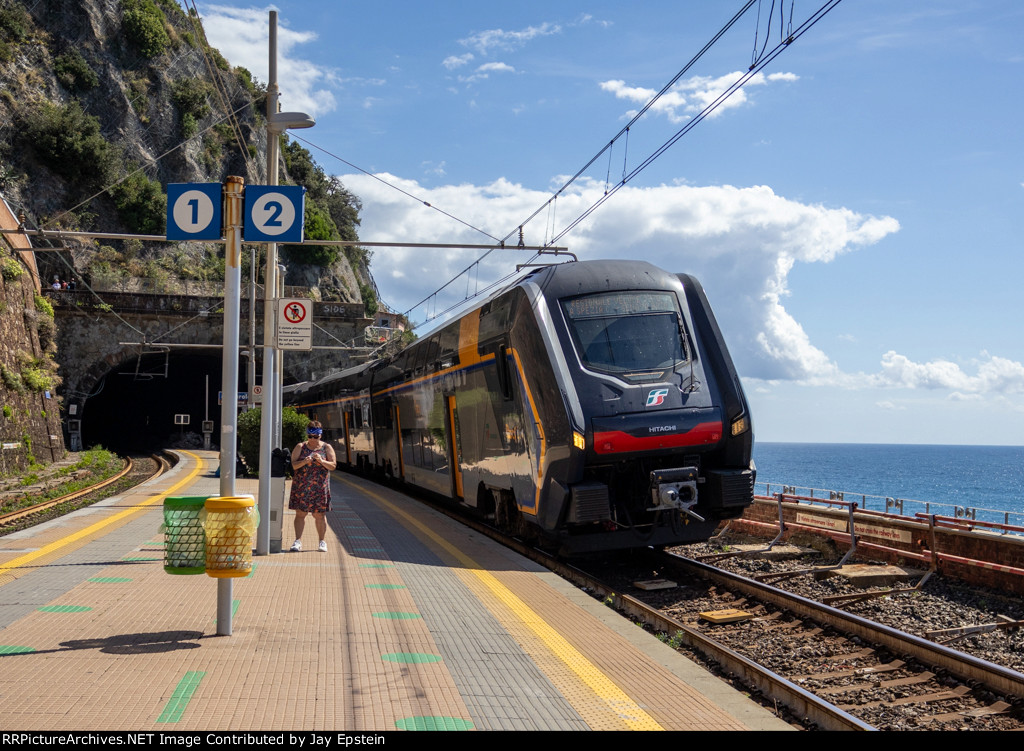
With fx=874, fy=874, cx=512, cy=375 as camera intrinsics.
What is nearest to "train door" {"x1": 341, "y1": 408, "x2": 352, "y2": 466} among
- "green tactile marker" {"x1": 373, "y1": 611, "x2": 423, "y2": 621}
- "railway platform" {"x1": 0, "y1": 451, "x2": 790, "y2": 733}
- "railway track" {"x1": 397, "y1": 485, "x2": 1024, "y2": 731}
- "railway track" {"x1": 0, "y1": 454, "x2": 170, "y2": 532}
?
"railway track" {"x1": 0, "y1": 454, "x2": 170, "y2": 532}

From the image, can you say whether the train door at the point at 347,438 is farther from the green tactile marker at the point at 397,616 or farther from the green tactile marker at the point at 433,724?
the green tactile marker at the point at 433,724

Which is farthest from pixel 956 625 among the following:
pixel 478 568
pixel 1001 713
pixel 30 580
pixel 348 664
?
pixel 30 580

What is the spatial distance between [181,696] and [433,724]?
1371 mm

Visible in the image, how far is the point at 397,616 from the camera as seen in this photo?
22.9 feet

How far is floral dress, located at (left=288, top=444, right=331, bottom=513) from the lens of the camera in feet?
33.9

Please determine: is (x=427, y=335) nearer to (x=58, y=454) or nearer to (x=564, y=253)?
(x=564, y=253)

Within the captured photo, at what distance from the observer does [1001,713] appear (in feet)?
18.4

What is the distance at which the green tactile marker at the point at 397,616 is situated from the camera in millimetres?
6902

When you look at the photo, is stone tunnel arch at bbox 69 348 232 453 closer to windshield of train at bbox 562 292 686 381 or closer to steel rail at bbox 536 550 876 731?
windshield of train at bbox 562 292 686 381

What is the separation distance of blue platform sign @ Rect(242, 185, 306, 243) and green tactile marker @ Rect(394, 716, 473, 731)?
3.83m

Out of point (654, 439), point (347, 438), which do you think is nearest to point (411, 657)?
point (654, 439)

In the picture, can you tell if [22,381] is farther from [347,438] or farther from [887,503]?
[887,503]

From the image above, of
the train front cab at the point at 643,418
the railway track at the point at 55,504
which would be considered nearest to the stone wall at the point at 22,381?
the railway track at the point at 55,504

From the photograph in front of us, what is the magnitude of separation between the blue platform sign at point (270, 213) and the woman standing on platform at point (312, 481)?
3843mm
